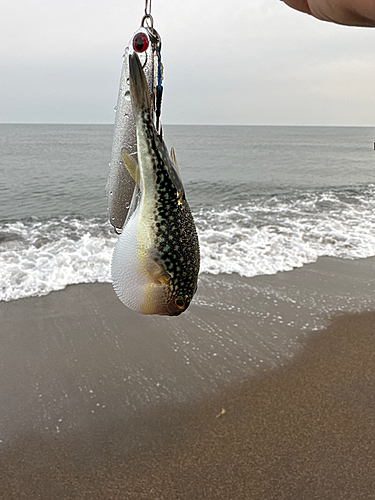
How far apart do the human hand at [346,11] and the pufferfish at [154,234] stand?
25.3 inches

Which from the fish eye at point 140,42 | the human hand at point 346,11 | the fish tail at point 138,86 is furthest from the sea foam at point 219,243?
the human hand at point 346,11

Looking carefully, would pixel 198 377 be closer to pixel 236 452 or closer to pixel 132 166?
pixel 236 452

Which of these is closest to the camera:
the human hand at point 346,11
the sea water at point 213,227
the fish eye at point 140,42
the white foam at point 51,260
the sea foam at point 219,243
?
the human hand at point 346,11

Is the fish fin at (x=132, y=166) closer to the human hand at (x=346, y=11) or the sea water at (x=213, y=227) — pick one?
the human hand at (x=346, y=11)

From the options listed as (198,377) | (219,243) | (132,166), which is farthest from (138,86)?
(219,243)

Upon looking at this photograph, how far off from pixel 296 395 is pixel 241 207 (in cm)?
1320

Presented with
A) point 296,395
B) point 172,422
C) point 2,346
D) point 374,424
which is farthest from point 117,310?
point 374,424

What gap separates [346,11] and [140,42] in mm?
1105

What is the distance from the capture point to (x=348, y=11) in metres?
0.94

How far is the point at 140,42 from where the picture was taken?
1.81 meters

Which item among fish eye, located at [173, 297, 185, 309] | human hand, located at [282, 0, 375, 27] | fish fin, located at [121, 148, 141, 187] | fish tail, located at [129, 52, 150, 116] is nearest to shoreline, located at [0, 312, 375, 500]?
fish eye, located at [173, 297, 185, 309]

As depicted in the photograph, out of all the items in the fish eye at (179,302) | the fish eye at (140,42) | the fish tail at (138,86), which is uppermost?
the fish eye at (140,42)

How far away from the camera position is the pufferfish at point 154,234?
4.87 ft

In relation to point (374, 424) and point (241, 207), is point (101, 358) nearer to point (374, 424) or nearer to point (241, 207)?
point (374, 424)
